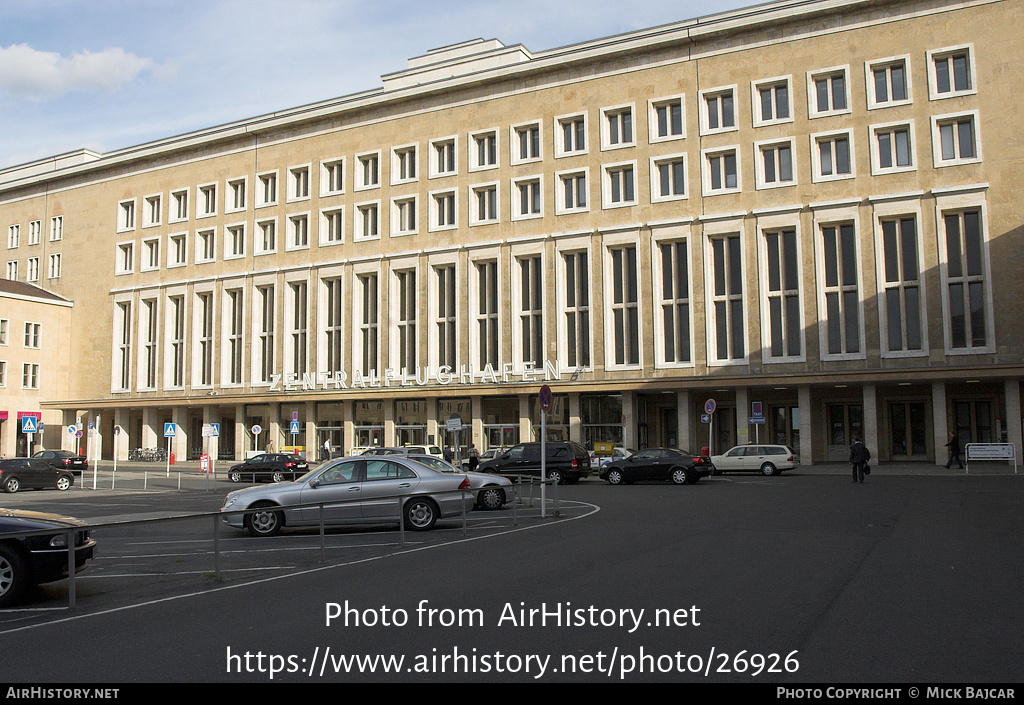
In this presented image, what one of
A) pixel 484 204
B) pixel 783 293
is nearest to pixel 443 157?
pixel 484 204

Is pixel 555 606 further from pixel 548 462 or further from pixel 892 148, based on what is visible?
pixel 892 148

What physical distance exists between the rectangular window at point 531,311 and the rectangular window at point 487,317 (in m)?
1.66

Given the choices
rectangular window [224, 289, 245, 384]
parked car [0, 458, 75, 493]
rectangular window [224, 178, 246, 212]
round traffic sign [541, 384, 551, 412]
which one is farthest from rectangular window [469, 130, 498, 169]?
round traffic sign [541, 384, 551, 412]

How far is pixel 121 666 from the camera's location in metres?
6.25

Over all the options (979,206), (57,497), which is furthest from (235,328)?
(979,206)

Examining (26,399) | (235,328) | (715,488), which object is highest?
(235,328)

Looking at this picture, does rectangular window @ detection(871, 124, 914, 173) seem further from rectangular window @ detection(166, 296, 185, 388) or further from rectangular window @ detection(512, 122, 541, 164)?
rectangular window @ detection(166, 296, 185, 388)

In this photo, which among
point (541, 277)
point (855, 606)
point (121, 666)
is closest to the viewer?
point (121, 666)

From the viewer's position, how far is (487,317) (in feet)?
163

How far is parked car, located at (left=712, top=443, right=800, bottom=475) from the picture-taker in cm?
3488

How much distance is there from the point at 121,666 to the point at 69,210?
70141mm

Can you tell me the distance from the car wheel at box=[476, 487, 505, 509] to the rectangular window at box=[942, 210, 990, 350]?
87.4 ft
